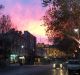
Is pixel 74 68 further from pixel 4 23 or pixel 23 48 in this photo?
pixel 23 48

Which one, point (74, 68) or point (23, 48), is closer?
point (74, 68)

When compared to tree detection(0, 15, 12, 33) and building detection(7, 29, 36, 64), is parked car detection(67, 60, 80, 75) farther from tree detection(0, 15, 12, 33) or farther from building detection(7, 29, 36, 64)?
building detection(7, 29, 36, 64)

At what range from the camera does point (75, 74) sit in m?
47.1

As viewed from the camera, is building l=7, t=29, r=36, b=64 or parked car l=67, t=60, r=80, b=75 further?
building l=7, t=29, r=36, b=64

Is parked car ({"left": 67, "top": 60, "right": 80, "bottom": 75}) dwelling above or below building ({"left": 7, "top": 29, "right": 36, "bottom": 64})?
below

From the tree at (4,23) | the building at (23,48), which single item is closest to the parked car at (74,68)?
the tree at (4,23)

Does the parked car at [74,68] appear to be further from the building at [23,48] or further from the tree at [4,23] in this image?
the building at [23,48]

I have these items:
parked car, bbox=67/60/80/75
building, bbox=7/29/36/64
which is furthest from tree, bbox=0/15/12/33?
parked car, bbox=67/60/80/75

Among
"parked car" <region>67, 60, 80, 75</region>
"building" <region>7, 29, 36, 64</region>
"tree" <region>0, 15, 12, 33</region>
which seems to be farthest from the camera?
"building" <region>7, 29, 36, 64</region>

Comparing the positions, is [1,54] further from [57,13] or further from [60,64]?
[57,13]

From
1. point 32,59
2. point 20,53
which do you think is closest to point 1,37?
point 20,53

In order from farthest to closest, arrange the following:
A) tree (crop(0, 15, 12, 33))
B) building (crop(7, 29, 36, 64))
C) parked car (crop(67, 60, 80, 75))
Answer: building (crop(7, 29, 36, 64)) < tree (crop(0, 15, 12, 33)) < parked car (crop(67, 60, 80, 75))

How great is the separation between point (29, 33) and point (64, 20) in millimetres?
140839

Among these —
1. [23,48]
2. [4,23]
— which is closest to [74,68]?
[4,23]
